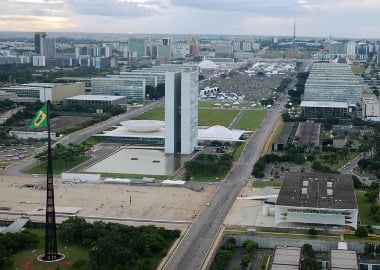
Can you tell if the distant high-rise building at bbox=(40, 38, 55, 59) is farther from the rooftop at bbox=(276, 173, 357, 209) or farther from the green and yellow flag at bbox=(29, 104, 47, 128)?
the green and yellow flag at bbox=(29, 104, 47, 128)

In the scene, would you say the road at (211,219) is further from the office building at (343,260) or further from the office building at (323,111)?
the office building at (323,111)

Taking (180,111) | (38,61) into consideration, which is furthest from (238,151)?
(38,61)

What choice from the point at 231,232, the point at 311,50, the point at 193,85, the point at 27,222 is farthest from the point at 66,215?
the point at 311,50

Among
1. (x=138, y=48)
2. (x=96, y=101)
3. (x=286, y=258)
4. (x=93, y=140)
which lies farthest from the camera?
(x=138, y=48)

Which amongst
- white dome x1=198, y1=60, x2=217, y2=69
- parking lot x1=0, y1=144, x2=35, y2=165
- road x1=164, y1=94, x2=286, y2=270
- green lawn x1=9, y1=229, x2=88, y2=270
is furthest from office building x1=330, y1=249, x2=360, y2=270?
white dome x1=198, y1=60, x2=217, y2=69

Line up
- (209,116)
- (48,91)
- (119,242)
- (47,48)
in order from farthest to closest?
1. (47,48)
2. (48,91)
3. (209,116)
4. (119,242)

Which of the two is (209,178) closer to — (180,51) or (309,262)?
(309,262)

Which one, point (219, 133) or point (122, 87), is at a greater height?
point (122, 87)

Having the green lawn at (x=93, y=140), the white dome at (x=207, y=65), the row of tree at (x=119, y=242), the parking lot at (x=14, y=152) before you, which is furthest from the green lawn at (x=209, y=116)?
the white dome at (x=207, y=65)
